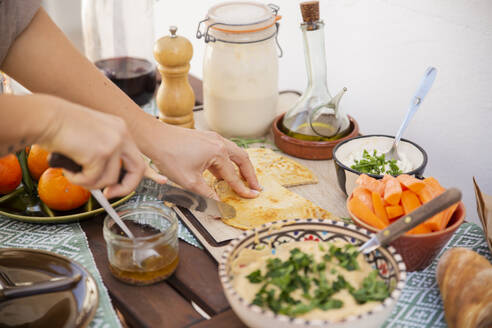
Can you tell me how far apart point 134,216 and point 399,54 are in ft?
3.57

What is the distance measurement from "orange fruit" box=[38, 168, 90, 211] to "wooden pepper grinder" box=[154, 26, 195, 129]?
48 centimetres

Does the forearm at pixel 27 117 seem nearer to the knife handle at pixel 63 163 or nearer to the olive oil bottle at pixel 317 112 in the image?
the knife handle at pixel 63 163

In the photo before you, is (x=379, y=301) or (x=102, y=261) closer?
(x=379, y=301)

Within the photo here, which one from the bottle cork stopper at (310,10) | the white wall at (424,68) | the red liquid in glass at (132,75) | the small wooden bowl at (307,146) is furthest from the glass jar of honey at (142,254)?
the white wall at (424,68)

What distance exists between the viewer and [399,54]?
182 cm

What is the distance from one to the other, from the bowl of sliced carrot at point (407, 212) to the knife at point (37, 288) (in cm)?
57

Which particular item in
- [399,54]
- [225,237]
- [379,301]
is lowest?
[225,237]

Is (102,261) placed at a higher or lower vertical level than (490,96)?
lower

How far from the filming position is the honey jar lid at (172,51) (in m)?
1.59

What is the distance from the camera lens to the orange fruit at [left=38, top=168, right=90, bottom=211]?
4.12 feet

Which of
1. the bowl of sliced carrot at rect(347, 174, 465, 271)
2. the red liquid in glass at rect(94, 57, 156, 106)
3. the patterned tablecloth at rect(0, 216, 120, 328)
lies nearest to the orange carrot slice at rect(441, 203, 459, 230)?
the bowl of sliced carrot at rect(347, 174, 465, 271)

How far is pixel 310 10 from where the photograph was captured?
148 cm

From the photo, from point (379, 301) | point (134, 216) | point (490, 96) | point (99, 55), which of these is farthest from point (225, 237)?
point (99, 55)

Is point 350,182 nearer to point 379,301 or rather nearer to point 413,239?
point 413,239
